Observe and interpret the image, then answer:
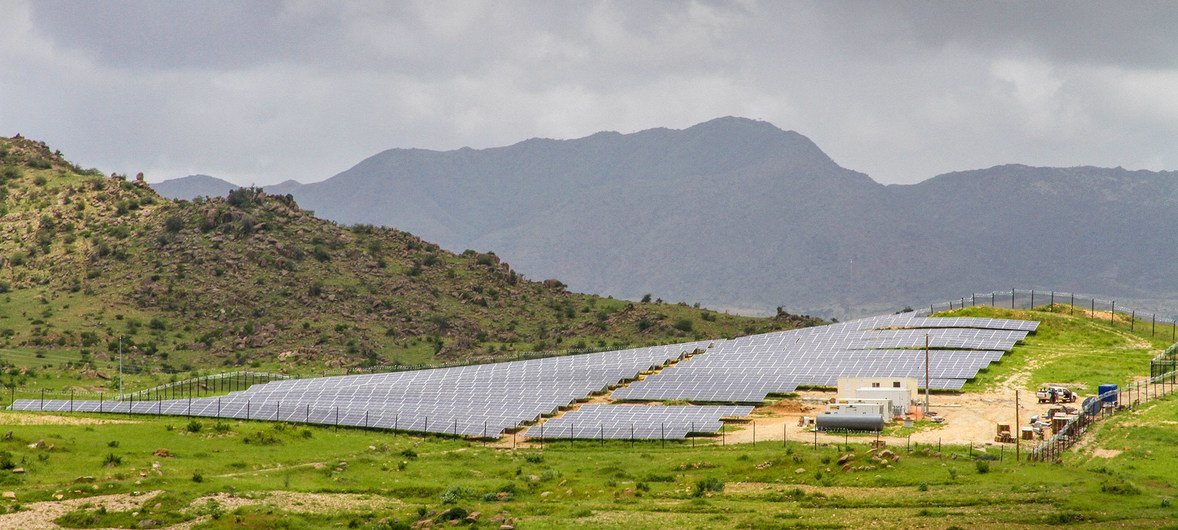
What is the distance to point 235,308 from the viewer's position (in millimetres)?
176500

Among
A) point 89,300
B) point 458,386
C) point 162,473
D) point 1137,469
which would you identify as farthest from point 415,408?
point 89,300

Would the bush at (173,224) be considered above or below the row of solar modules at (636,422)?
above

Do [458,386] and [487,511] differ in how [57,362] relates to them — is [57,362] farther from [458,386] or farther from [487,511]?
[487,511]

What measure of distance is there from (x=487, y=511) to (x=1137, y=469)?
3404 cm

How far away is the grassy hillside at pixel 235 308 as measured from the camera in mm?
161625

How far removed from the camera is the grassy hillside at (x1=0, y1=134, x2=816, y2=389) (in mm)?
161625

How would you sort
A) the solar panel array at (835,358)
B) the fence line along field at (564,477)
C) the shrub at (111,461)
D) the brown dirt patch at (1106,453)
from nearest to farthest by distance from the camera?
the fence line along field at (564,477) < the shrub at (111,461) < the brown dirt patch at (1106,453) < the solar panel array at (835,358)

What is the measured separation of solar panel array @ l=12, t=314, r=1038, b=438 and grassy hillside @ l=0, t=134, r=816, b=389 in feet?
108

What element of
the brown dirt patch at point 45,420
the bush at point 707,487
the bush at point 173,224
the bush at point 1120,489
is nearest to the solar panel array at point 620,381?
the brown dirt patch at point 45,420

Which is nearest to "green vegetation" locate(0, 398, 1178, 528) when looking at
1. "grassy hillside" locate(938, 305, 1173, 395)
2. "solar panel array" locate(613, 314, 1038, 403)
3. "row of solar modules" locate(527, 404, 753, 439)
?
"row of solar modules" locate(527, 404, 753, 439)

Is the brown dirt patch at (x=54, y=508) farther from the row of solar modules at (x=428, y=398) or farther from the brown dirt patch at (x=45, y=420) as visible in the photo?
the row of solar modules at (x=428, y=398)

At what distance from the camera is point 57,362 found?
14812 centimetres

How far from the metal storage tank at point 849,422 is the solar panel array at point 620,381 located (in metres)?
7.68

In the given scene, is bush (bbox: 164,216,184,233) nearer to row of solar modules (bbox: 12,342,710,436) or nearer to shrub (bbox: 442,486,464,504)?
row of solar modules (bbox: 12,342,710,436)
